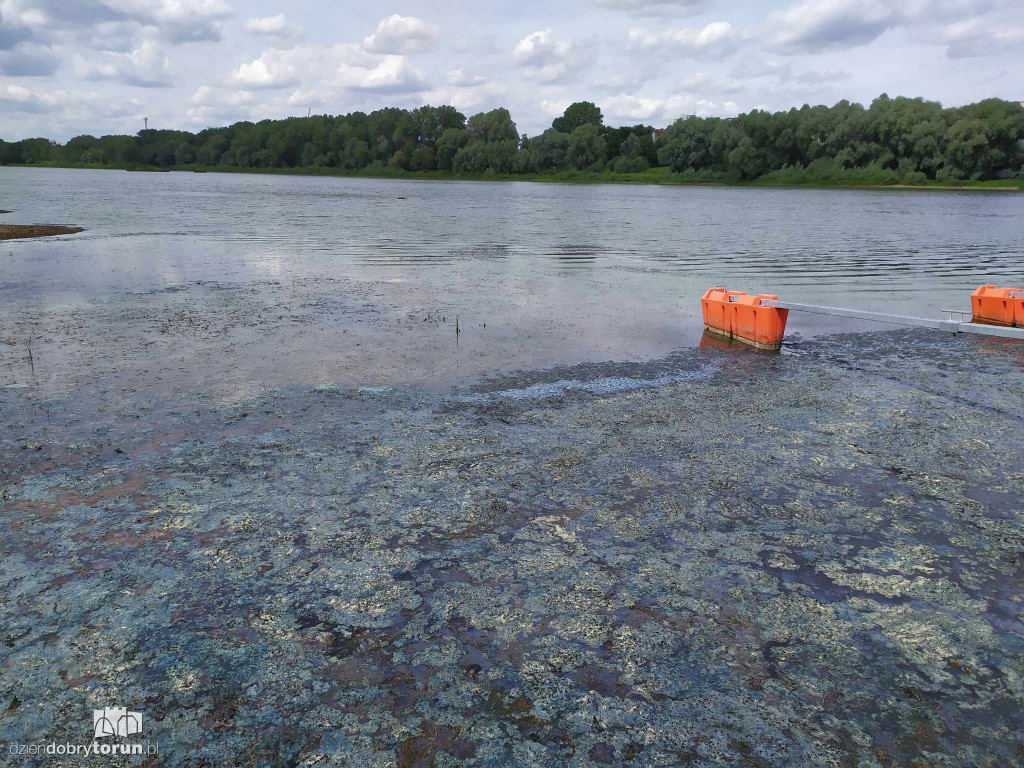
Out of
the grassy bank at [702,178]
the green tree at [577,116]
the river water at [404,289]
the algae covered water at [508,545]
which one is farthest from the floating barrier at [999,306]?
the green tree at [577,116]

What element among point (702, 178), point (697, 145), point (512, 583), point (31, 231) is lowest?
point (512, 583)

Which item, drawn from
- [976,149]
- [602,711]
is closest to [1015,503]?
[602,711]

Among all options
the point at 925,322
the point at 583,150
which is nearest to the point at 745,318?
the point at 925,322

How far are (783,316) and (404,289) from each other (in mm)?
8763

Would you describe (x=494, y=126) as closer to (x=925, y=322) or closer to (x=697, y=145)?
(x=697, y=145)

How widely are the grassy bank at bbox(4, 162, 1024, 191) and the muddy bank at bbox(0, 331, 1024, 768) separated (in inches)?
4203

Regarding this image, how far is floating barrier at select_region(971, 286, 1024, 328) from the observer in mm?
12750

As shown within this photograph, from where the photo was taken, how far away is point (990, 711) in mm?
3590

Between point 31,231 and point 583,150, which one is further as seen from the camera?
point 583,150

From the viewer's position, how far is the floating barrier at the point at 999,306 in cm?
1275

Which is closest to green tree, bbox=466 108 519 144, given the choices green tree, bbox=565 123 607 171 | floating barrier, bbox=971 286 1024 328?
green tree, bbox=565 123 607 171

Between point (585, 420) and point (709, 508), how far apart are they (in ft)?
7.57

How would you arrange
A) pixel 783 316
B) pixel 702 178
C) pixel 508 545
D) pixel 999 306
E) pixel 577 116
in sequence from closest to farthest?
pixel 508 545 < pixel 783 316 < pixel 999 306 < pixel 702 178 < pixel 577 116

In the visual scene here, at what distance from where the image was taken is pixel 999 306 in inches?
511
